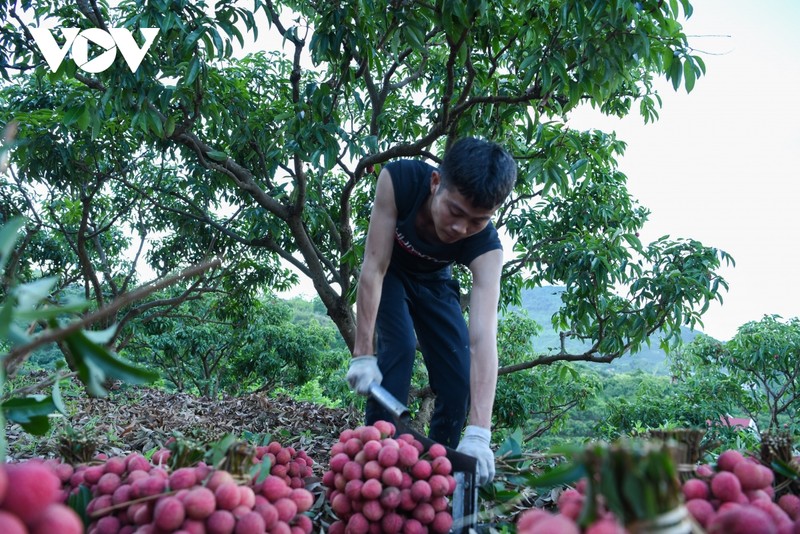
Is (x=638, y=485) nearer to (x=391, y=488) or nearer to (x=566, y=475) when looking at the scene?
(x=566, y=475)

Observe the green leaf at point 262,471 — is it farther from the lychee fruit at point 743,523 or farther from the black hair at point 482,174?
the black hair at point 482,174

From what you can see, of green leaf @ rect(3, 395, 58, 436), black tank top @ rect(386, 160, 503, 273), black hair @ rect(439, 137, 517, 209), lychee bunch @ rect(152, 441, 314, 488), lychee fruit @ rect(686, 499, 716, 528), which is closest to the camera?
lychee fruit @ rect(686, 499, 716, 528)

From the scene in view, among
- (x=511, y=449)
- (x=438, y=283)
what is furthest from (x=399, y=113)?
(x=511, y=449)

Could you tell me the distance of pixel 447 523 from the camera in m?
1.19

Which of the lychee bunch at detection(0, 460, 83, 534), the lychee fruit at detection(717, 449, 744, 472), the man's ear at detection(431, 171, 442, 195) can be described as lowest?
the lychee bunch at detection(0, 460, 83, 534)

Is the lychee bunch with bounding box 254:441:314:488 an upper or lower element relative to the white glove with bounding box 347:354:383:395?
lower

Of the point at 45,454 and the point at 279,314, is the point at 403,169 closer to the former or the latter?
the point at 45,454

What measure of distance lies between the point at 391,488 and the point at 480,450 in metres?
0.46

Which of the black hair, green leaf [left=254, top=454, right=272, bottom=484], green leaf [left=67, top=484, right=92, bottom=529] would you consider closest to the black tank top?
the black hair

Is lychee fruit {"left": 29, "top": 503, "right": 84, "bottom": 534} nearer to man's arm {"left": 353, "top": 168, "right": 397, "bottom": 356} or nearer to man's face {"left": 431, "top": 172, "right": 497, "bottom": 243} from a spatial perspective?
man's face {"left": 431, "top": 172, "right": 497, "bottom": 243}

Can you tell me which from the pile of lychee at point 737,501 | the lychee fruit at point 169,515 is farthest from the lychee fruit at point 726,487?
the lychee fruit at point 169,515

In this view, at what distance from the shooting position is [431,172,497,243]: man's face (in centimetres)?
178

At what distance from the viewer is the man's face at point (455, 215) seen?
1775mm

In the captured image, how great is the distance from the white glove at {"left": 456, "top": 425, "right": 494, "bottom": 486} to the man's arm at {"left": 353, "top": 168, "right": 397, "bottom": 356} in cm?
63
